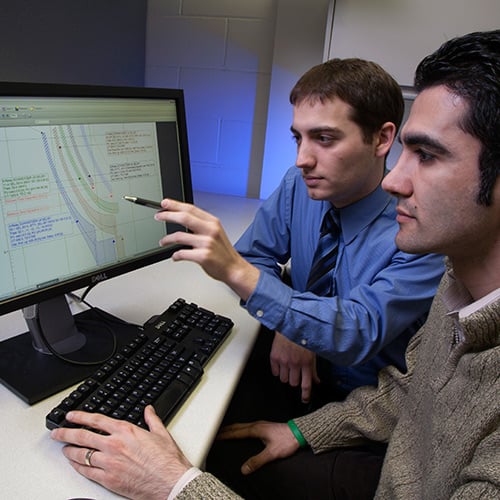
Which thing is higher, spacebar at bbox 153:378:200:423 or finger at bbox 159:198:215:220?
finger at bbox 159:198:215:220

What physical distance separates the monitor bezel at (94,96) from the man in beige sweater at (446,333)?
207 mm

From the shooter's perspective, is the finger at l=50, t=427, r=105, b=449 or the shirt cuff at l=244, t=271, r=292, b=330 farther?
the shirt cuff at l=244, t=271, r=292, b=330

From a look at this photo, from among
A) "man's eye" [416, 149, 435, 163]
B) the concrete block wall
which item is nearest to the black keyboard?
"man's eye" [416, 149, 435, 163]

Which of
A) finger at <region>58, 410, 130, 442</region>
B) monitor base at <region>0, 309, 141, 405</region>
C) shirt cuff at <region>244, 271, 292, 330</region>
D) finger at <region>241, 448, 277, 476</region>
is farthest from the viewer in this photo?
finger at <region>241, 448, 277, 476</region>

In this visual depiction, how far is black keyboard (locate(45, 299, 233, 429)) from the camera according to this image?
0.62m

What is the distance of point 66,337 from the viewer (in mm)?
810

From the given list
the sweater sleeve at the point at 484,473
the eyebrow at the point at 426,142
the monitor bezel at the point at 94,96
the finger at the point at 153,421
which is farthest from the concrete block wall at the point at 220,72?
the sweater sleeve at the point at 484,473

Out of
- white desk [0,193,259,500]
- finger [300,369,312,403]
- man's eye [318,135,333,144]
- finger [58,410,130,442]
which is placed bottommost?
finger [300,369,312,403]

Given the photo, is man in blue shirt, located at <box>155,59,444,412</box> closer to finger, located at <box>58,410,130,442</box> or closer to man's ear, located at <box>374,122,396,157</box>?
man's ear, located at <box>374,122,396,157</box>

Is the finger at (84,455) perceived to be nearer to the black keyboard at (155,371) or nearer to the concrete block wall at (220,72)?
the black keyboard at (155,371)

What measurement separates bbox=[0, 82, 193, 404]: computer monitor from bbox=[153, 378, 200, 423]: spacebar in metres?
0.16

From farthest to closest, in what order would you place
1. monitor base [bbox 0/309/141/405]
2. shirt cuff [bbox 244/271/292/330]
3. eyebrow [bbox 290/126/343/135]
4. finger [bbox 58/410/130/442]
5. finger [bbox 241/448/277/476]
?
eyebrow [bbox 290/126/343/135], finger [bbox 241/448/277/476], shirt cuff [bbox 244/271/292/330], monitor base [bbox 0/309/141/405], finger [bbox 58/410/130/442]

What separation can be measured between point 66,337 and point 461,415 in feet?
2.20

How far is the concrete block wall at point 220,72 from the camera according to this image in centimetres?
193
